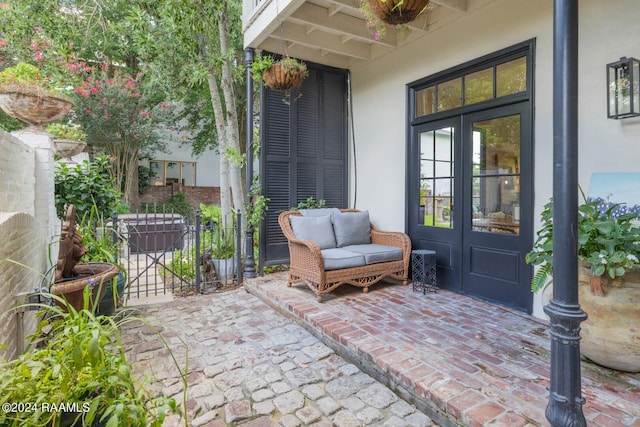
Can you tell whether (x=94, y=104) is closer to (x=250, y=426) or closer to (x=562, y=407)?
(x=250, y=426)

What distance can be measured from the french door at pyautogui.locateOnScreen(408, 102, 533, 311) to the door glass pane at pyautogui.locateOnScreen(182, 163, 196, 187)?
1138 centimetres

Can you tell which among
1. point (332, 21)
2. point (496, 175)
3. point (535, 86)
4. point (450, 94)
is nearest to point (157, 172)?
point (332, 21)

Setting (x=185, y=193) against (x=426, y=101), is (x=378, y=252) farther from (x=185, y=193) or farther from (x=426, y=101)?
(x=185, y=193)

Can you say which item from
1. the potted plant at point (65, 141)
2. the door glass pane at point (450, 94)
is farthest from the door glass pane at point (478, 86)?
the potted plant at point (65, 141)

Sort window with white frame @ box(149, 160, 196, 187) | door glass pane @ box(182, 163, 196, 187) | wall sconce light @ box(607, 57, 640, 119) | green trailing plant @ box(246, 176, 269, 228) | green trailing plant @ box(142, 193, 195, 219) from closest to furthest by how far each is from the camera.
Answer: wall sconce light @ box(607, 57, 640, 119)
green trailing plant @ box(246, 176, 269, 228)
green trailing plant @ box(142, 193, 195, 219)
window with white frame @ box(149, 160, 196, 187)
door glass pane @ box(182, 163, 196, 187)

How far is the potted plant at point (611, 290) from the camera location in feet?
6.40

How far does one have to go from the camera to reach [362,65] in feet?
15.9

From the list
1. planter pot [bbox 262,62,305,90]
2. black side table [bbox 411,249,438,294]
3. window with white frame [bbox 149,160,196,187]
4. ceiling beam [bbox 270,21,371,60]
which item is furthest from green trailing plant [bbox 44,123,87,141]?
window with white frame [bbox 149,160,196,187]

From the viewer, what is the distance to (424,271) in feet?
12.0

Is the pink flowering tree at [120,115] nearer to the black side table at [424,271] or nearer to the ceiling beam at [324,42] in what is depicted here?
the ceiling beam at [324,42]

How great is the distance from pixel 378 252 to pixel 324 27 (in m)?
2.68

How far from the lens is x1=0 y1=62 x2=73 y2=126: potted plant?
2.91 m

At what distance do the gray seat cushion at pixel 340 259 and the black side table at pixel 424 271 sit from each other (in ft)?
2.09

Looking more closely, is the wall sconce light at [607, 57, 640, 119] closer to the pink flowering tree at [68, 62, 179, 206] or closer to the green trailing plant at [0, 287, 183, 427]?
the green trailing plant at [0, 287, 183, 427]
